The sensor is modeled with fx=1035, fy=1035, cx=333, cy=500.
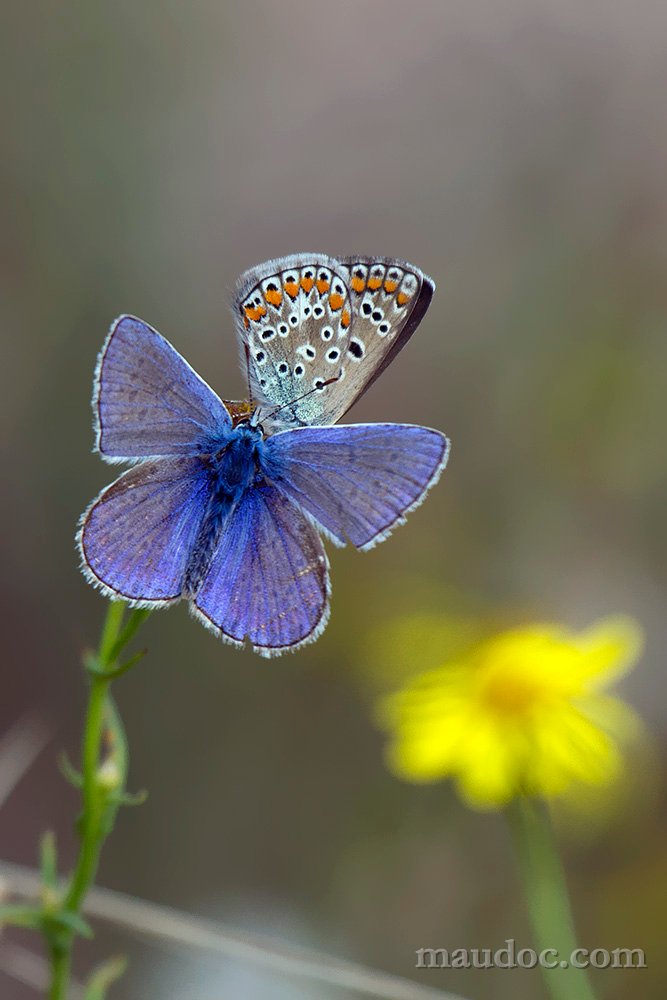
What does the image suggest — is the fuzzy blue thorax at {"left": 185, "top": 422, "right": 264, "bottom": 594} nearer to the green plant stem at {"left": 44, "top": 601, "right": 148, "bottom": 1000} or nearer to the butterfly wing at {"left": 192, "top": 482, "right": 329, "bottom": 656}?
the butterfly wing at {"left": 192, "top": 482, "right": 329, "bottom": 656}

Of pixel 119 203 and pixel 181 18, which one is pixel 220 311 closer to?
pixel 119 203

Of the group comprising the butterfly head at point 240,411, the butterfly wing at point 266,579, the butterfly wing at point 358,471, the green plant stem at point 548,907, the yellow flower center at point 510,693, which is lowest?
the green plant stem at point 548,907


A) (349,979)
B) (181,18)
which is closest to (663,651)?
(349,979)

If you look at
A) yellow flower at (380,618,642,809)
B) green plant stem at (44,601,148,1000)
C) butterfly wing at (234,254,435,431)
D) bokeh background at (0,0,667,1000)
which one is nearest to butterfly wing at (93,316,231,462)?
butterfly wing at (234,254,435,431)

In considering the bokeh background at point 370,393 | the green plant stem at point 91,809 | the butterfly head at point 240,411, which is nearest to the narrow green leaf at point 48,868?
the green plant stem at point 91,809

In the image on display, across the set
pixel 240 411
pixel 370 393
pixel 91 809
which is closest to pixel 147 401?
pixel 240 411

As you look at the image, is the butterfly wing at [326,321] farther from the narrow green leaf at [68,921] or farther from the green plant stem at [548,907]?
the narrow green leaf at [68,921]
